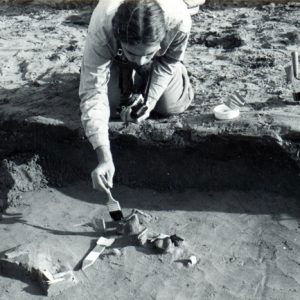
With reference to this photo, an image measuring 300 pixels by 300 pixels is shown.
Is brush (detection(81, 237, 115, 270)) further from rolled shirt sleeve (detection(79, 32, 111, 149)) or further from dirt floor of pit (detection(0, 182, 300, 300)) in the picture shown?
rolled shirt sleeve (detection(79, 32, 111, 149))

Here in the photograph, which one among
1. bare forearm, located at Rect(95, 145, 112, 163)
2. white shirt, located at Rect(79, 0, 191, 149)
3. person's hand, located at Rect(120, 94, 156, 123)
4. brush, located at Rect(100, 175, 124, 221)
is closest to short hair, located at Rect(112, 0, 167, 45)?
white shirt, located at Rect(79, 0, 191, 149)

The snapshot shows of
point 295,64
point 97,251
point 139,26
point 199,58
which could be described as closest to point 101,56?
point 139,26

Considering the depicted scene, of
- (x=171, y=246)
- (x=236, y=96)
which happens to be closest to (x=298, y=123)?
(x=236, y=96)

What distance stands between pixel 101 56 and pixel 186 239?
136 centimetres

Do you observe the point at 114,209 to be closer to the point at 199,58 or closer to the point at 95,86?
the point at 95,86

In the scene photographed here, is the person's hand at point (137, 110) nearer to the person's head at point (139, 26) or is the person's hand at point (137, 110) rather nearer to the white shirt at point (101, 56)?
the white shirt at point (101, 56)

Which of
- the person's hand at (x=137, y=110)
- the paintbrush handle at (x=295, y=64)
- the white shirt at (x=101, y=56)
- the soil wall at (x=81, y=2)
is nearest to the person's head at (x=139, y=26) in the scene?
the white shirt at (x=101, y=56)

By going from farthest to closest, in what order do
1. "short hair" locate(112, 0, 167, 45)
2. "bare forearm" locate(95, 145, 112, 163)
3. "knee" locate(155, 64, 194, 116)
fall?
"knee" locate(155, 64, 194, 116)
"bare forearm" locate(95, 145, 112, 163)
"short hair" locate(112, 0, 167, 45)

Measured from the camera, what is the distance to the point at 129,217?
388cm

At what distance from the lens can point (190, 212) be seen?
4.04 m

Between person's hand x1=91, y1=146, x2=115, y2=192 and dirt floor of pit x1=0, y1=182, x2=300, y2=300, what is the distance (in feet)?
2.10

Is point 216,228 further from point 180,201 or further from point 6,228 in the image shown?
point 6,228

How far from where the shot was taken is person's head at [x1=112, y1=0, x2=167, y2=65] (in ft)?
10.3

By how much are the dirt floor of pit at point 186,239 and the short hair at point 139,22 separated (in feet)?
4.52
